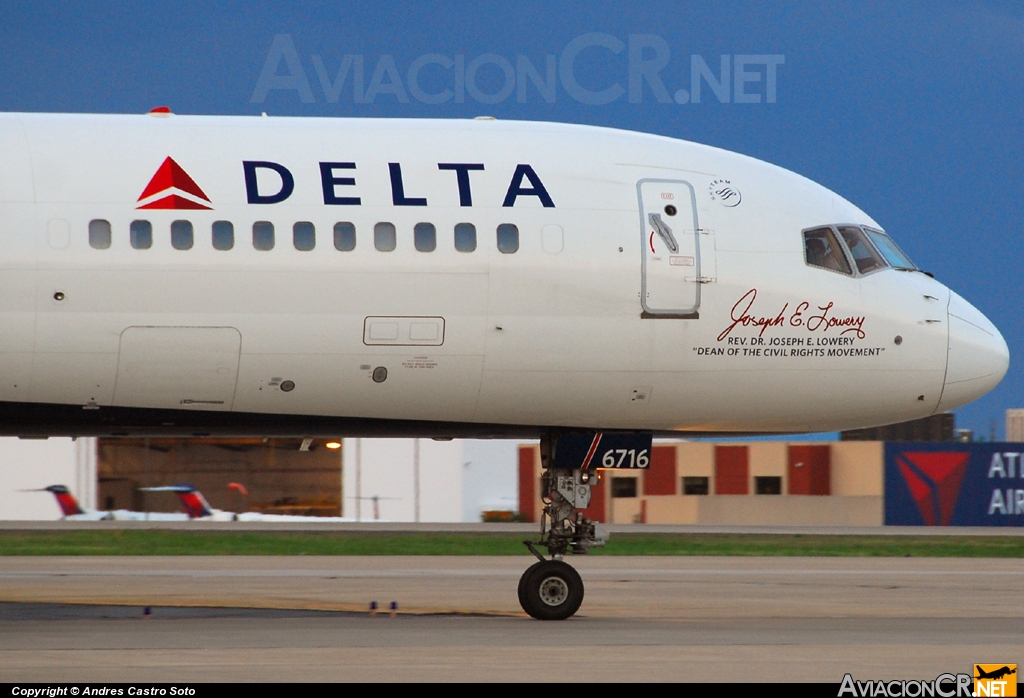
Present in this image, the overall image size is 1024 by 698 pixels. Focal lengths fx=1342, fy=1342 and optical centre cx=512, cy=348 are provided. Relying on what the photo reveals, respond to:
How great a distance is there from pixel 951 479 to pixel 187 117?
39844 mm

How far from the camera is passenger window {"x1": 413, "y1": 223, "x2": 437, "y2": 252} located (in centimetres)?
1451

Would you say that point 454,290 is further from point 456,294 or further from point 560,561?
point 560,561

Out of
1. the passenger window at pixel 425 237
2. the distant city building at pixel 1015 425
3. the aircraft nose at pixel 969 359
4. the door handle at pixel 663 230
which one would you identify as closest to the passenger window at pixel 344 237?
the passenger window at pixel 425 237

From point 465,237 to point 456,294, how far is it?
0.64m

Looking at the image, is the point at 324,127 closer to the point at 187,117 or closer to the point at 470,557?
the point at 187,117

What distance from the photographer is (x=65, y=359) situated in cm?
1388

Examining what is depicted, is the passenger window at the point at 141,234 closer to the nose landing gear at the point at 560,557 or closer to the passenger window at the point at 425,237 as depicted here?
the passenger window at the point at 425,237

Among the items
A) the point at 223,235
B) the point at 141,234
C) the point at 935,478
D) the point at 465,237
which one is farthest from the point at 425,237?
the point at 935,478

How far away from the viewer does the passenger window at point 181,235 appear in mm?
14000

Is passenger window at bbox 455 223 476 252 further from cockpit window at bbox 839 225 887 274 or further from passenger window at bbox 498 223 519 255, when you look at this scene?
cockpit window at bbox 839 225 887 274

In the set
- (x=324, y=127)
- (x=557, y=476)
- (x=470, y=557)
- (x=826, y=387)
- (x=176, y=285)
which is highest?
(x=324, y=127)

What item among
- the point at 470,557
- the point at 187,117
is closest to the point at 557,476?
the point at 187,117

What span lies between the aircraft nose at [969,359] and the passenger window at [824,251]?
54.9 inches

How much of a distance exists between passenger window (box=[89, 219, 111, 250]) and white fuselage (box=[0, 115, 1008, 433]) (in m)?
0.05
